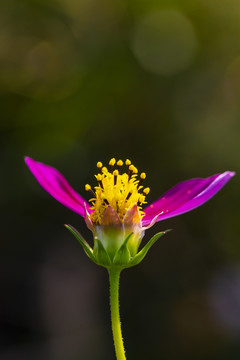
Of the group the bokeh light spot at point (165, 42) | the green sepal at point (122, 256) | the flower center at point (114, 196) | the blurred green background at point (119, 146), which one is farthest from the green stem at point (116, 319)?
the bokeh light spot at point (165, 42)

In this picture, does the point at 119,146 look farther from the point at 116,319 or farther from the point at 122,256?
the point at 116,319

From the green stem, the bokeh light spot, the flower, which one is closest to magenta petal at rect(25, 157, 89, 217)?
the flower

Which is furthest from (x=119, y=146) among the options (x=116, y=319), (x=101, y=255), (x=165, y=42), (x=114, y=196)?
(x=116, y=319)

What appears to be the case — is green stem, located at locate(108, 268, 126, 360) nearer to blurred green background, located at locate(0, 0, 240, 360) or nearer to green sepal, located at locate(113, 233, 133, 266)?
→ green sepal, located at locate(113, 233, 133, 266)

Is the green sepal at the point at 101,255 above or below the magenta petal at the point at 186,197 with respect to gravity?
below

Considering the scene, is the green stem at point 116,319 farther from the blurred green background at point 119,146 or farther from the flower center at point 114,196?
the blurred green background at point 119,146

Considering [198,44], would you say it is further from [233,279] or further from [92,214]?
[92,214]

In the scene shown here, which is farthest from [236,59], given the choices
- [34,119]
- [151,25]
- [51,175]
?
[51,175]
